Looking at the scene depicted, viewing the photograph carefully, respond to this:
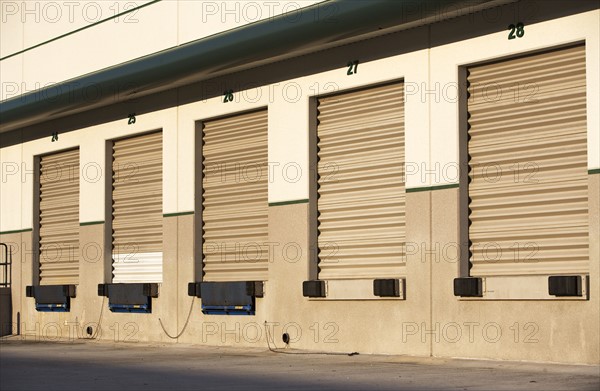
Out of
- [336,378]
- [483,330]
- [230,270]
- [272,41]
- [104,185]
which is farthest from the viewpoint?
[104,185]

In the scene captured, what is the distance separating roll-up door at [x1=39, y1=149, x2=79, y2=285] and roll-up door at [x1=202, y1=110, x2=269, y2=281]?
5258 millimetres

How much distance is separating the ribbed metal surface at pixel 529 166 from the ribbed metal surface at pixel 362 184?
165 centimetres

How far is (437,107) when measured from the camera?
1780cm

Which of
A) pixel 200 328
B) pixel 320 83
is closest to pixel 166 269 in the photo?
pixel 200 328

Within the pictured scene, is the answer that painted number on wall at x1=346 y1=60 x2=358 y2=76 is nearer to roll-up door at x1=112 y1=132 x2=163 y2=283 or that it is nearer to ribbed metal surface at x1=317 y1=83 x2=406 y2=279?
ribbed metal surface at x1=317 y1=83 x2=406 y2=279

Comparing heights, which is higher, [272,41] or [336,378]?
[272,41]

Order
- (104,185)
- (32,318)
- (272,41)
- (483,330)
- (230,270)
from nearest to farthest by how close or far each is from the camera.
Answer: (483,330) → (272,41) → (230,270) → (104,185) → (32,318)

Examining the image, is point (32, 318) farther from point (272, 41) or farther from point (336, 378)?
point (336, 378)

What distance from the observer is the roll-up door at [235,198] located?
2166 centimetres

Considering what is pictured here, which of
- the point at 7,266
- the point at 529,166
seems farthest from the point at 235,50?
the point at 7,266

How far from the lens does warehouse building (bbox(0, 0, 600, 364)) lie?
16.5m

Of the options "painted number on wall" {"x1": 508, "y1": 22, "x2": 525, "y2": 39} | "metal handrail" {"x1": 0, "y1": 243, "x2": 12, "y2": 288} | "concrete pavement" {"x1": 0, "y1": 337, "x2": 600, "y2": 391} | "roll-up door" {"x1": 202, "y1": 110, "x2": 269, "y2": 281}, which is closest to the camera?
"concrete pavement" {"x1": 0, "y1": 337, "x2": 600, "y2": 391}

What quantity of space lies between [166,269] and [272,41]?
6255 mm

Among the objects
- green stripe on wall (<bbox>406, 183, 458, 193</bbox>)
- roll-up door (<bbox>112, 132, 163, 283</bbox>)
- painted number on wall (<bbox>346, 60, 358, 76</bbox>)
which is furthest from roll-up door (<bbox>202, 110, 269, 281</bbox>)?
green stripe on wall (<bbox>406, 183, 458, 193</bbox>)
